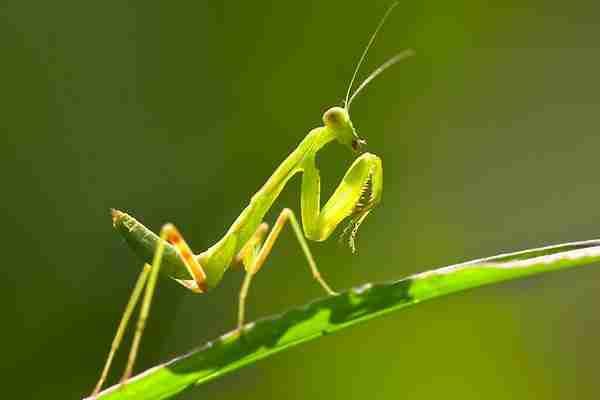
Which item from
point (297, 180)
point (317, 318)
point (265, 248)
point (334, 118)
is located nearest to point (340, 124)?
point (334, 118)

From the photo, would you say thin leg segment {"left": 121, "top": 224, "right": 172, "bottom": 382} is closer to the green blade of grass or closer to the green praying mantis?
the green praying mantis

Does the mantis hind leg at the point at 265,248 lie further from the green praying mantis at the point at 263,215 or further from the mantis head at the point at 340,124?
the mantis head at the point at 340,124

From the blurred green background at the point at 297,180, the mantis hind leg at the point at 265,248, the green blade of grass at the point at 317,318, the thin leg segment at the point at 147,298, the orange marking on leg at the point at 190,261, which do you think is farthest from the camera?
the blurred green background at the point at 297,180

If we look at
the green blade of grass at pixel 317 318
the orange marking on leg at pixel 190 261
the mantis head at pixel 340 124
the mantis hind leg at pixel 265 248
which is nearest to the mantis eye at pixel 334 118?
the mantis head at pixel 340 124

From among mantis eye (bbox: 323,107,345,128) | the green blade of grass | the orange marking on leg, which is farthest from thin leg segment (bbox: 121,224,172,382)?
mantis eye (bbox: 323,107,345,128)

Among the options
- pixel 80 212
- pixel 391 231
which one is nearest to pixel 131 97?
pixel 80 212
